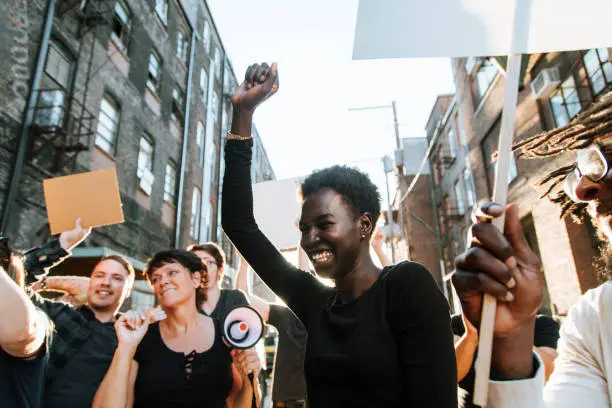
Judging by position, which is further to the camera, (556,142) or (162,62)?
(162,62)

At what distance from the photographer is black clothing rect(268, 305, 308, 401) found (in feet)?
10.1

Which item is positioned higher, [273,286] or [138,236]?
[138,236]

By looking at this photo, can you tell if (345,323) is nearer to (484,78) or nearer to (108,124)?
(108,124)

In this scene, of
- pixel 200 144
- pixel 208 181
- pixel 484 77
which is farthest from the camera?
pixel 208 181

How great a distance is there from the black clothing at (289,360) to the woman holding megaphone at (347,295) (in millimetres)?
1496

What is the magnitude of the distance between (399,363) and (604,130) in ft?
2.88

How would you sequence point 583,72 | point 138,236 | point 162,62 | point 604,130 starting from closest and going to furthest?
point 604,130 → point 583,72 → point 138,236 → point 162,62

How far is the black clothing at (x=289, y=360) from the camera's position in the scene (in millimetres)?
3092

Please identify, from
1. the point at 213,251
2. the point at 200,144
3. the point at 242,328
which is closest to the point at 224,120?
the point at 200,144

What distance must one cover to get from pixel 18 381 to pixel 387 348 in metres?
1.76

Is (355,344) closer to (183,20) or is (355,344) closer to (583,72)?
(583,72)

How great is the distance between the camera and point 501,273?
87 centimetres

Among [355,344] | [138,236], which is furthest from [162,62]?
[355,344]

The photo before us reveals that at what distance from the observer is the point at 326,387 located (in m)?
1.40
